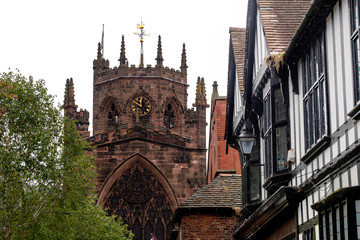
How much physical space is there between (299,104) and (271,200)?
2.41 m

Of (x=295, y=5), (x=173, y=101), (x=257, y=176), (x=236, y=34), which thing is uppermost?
(x=173, y=101)

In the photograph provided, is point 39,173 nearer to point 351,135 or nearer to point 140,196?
point 351,135

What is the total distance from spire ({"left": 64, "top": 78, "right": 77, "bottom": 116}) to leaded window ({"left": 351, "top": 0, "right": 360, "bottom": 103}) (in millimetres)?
48949

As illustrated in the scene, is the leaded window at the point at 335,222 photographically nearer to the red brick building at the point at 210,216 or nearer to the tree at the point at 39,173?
the red brick building at the point at 210,216

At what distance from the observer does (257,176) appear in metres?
18.7

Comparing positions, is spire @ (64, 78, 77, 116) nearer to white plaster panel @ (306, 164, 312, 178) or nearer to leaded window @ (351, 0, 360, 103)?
white plaster panel @ (306, 164, 312, 178)

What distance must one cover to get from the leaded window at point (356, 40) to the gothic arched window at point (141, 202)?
128 ft

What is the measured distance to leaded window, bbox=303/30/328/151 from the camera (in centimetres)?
1223

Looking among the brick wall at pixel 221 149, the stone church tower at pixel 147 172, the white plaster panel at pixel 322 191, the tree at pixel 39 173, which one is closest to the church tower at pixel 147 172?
the stone church tower at pixel 147 172

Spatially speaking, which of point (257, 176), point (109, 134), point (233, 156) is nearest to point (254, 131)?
point (257, 176)

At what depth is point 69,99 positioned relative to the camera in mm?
59188

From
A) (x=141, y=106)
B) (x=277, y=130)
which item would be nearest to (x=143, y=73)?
(x=141, y=106)

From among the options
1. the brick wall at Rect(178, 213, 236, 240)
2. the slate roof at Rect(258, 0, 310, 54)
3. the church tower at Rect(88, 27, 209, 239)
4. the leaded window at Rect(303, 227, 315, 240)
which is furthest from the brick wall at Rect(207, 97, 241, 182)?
the leaded window at Rect(303, 227, 315, 240)

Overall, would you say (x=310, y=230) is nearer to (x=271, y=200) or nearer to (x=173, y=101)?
(x=271, y=200)
